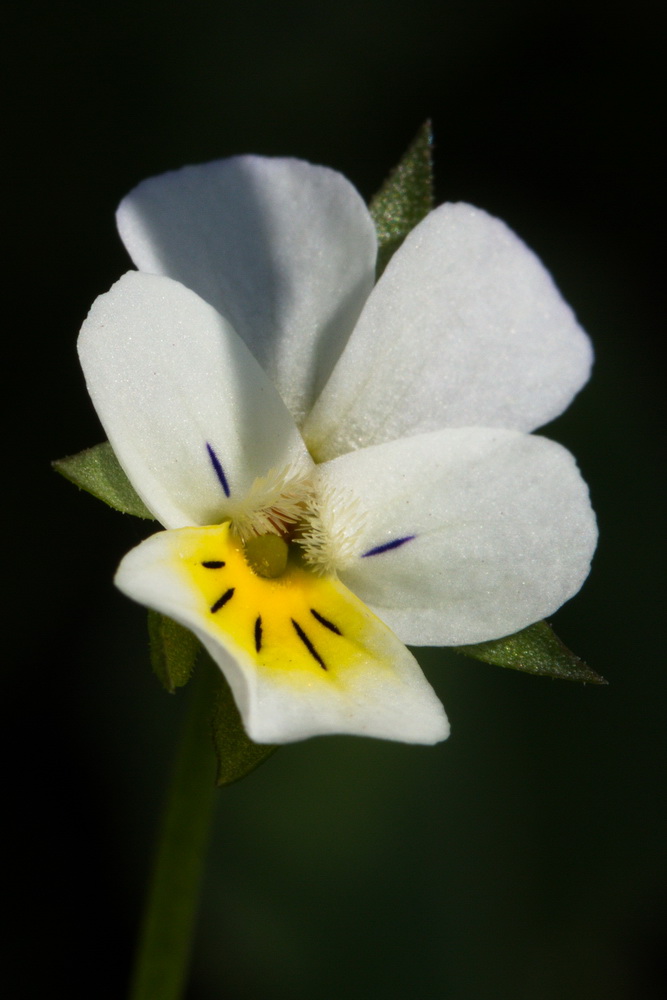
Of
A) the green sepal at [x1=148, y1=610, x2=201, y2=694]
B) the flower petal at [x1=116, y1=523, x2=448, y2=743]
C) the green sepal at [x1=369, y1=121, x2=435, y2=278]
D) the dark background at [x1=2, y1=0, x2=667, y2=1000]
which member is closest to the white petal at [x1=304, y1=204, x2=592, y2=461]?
the green sepal at [x1=369, y1=121, x2=435, y2=278]

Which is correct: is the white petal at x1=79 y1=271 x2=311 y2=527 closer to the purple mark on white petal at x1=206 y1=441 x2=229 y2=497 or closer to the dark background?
the purple mark on white petal at x1=206 y1=441 x2=229 y2=497

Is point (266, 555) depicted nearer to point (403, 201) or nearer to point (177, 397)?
point (177, 397)

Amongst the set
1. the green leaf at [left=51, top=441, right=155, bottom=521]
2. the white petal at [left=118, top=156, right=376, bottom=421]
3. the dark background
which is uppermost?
the white petal at [left=118, top=156, right=376, bottom=421]

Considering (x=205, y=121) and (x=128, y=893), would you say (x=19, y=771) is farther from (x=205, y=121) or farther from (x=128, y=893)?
(x=205, y=121)

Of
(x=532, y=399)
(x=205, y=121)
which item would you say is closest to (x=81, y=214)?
(x=205, y=121)

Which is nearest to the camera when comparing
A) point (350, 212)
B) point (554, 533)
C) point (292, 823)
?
point (554, 533)

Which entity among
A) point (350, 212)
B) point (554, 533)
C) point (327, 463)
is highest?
point (350, 212)

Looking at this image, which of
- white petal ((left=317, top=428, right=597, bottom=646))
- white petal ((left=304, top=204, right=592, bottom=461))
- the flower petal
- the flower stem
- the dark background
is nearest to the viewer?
the flower petal

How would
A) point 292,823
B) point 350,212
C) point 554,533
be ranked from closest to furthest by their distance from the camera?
1. point 554,533
2. point 350,212
3. point 292,823
